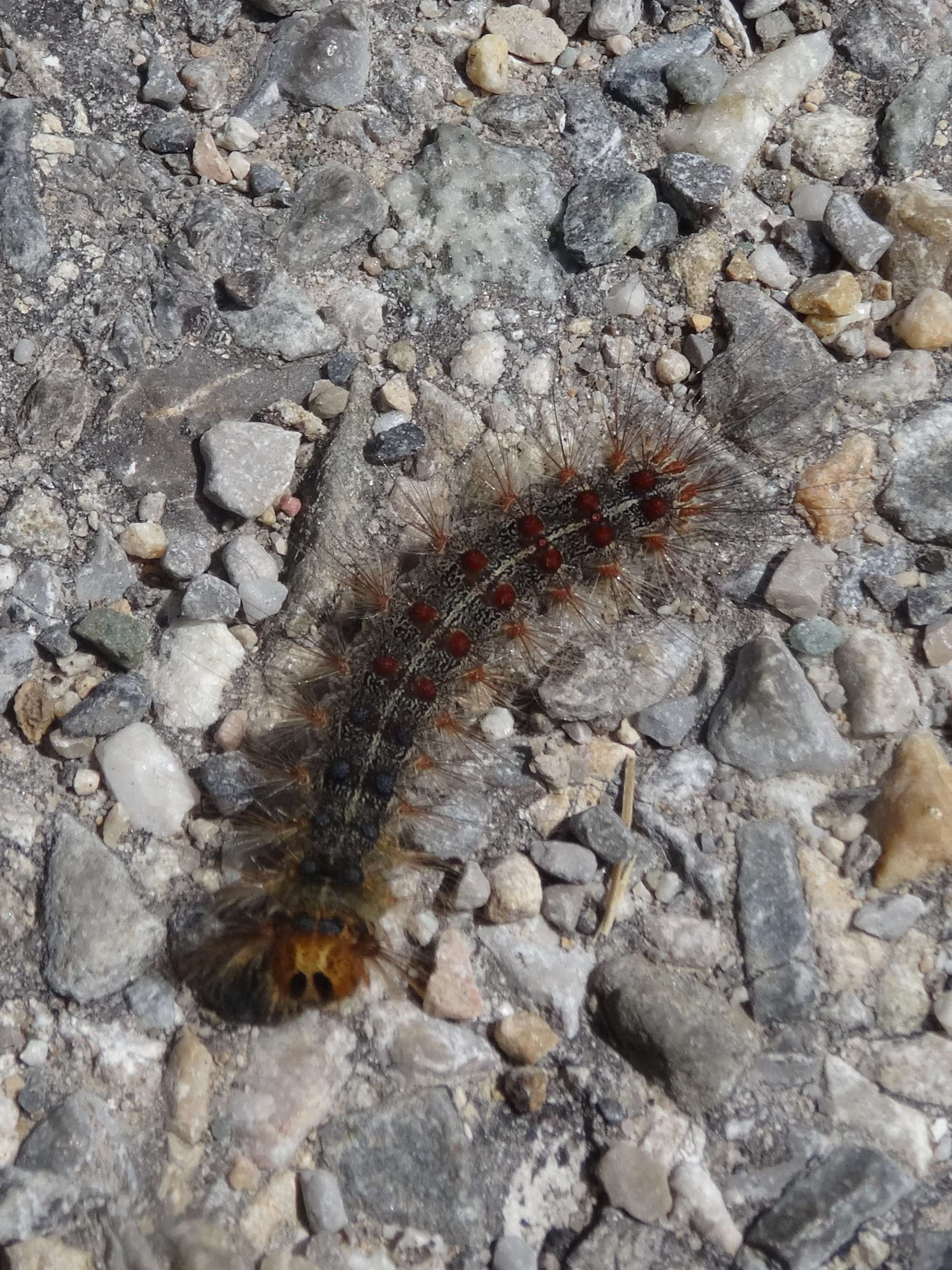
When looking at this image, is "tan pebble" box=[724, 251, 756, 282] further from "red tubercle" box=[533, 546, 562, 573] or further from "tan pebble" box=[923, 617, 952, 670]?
"tan pebble" box=[923, 617, 952, 670]

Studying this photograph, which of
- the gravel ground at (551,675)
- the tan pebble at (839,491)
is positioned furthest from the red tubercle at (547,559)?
the tan pebble at (839,491)

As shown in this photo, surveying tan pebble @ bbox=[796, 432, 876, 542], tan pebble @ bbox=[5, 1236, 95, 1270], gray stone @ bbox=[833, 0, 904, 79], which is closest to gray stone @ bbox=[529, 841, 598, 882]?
tan pebble @ bbox=[796, 432, 876, 542]

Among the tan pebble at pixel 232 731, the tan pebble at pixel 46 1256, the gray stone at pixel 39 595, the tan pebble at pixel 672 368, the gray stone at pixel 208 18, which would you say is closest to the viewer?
the tan pebble at pixel 46 1256

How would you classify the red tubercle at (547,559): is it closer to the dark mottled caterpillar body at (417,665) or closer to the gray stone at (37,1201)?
the dark mottled caterpillar body at (417,665)

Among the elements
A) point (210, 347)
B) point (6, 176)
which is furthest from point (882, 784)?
point (6, 176)

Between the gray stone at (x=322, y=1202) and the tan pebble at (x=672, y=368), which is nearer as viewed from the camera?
the gray stone at (x=322, y=1202)

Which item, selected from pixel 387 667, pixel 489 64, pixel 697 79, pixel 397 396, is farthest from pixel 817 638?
pixel 489 64

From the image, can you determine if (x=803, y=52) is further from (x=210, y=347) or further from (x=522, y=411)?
(x=210, y=347)
